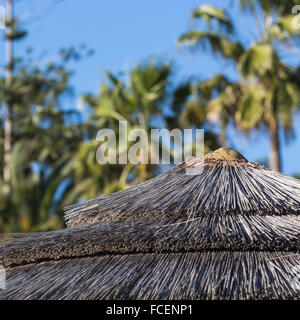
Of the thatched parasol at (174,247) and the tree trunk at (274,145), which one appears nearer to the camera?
the thatched parasol at (174,247)

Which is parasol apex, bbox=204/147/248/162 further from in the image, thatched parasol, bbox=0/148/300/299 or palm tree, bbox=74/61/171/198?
palm tree, bbox=74/61/171/198

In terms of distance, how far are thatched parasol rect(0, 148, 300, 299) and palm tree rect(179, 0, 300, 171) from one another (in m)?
11.6

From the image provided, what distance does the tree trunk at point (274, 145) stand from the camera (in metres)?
15.8

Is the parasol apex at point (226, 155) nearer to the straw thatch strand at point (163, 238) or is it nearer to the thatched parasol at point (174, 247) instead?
the thatched parasol at point (174, 247)

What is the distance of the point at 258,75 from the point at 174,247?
13313mm

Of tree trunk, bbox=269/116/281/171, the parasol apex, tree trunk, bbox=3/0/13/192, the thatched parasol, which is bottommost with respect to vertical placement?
the thatched parasol

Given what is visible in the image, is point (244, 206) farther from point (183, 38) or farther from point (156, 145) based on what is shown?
point (183, 38)

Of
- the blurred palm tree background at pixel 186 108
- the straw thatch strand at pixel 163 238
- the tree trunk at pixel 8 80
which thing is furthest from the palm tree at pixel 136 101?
the straw thatch strand at pixel 163 238

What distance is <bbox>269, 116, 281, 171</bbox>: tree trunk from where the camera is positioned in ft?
52.0

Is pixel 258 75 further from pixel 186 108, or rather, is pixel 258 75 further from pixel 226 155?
pixel 226 155

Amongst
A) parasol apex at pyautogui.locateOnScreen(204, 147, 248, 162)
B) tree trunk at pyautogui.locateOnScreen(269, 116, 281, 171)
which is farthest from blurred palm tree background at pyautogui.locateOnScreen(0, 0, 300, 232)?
parasol apex at pyautogui.locateOnScreen(204, 147, 248, 162)

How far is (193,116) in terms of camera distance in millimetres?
17625

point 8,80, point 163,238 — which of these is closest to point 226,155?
point 163,238
